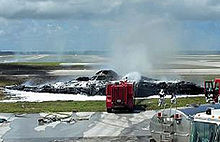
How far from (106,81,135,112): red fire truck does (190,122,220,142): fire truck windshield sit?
18053 mm

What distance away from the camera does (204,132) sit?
1133 centimetres

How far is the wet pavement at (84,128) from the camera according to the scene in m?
21.5

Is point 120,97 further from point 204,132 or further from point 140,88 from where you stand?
point 204,132

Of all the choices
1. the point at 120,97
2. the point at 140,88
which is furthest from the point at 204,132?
the point at 140,88

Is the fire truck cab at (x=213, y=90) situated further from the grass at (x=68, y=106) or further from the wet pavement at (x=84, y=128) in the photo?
the wet pavement at (x=84, y=128)

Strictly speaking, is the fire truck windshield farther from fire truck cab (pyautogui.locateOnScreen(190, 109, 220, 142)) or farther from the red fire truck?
the red fire truck

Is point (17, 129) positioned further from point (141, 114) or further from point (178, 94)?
point (178, 94)

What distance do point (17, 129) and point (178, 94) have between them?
66.7 ft

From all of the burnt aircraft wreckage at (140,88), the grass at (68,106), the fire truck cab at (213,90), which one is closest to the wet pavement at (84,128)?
the grass at (68,106)

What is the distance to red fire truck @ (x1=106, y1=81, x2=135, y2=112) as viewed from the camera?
2961cm

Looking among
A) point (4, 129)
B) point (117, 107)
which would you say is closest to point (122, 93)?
point (117, 107)

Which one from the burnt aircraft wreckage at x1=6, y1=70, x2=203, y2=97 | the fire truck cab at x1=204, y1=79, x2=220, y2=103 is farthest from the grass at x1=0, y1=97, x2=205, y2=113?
the burnt aircraft wreckage at x1=6, y1=70, x2=203, y2=97

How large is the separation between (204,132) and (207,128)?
0.14 metres

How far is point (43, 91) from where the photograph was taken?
45.9m
